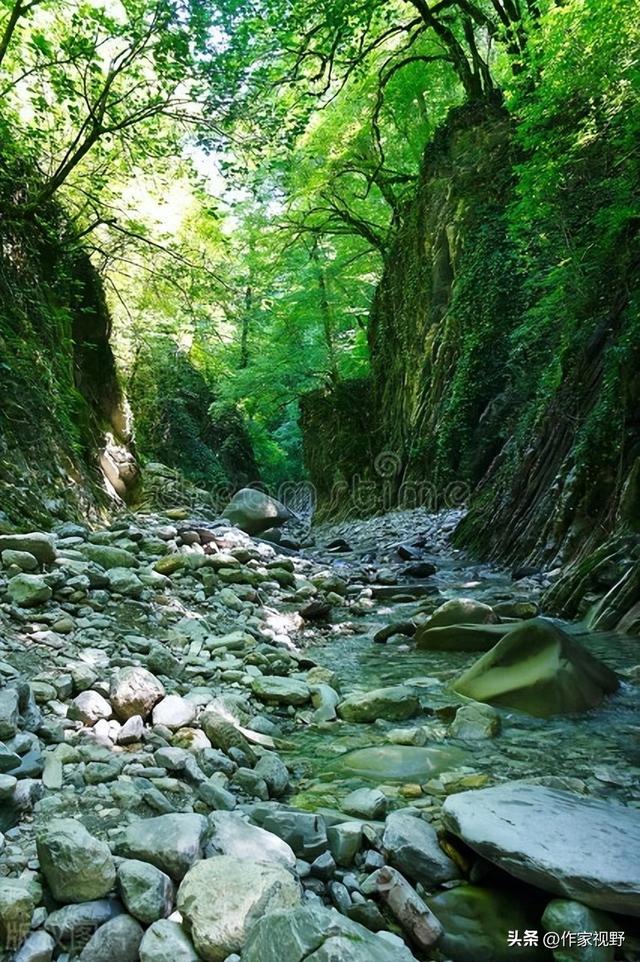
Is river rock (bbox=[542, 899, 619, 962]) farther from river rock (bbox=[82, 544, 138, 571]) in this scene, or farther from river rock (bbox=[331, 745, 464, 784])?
river rock (bbox=[82, 544, 138, 571])

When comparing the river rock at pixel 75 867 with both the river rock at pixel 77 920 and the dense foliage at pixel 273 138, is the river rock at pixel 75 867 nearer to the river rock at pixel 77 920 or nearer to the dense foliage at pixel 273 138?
the river rock at pixel 77 920

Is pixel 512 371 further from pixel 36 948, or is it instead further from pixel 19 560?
pixel 36 948

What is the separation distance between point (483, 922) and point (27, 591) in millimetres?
3097

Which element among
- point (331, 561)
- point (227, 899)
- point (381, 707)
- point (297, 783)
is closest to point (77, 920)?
point (227, 899)

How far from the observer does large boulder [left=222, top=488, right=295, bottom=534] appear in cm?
1066

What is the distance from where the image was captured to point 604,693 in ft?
10.7

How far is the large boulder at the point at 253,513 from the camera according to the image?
10.7 meters

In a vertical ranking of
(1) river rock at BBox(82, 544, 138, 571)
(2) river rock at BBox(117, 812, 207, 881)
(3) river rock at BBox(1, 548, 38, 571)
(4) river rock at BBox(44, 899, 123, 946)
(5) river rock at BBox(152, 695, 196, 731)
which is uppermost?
(3) river rock at BBox(1, 548, 38, 571)

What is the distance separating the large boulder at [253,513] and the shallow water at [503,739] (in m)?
6.35

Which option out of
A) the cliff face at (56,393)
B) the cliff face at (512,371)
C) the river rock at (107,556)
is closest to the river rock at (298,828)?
the cliff face at (512,371)

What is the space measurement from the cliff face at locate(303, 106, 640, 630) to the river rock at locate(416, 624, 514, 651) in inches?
32.0

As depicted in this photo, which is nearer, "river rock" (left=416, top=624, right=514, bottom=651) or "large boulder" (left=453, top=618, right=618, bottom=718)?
"large boulder" (left=453, top=618, right=618, bottom=718)

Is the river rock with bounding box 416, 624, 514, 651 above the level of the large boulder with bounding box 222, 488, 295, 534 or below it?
below

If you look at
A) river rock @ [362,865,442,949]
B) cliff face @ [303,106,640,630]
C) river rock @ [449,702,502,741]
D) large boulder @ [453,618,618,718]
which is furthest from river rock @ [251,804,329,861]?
cliff face @ [303,106,640,630]
